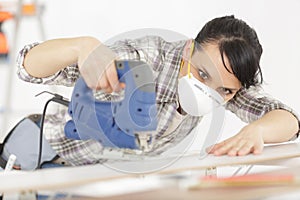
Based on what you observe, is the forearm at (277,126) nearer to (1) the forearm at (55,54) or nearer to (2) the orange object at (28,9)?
(1) the forearm at (55,54)

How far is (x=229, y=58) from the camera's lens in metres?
1.38

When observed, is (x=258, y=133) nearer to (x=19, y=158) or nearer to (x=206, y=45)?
(x=206, y=45)

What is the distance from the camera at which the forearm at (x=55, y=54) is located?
116cm

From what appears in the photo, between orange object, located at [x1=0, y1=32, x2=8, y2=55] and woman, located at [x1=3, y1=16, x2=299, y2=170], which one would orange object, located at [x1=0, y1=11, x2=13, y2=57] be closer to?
orange object, located at [x1=0, y1=32, x2=8, y2=55]

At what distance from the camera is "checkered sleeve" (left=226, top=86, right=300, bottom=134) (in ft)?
5.08

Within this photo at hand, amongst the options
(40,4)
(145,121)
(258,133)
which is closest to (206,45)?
(258,133)

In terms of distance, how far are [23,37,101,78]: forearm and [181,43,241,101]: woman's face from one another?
27 cm

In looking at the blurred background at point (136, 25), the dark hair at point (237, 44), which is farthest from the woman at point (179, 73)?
the blurred background at point (136, 25)

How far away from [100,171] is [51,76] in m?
0.42

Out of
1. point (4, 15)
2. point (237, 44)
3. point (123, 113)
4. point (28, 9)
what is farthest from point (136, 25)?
point (123, 113)

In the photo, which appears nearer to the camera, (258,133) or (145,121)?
(145,121)

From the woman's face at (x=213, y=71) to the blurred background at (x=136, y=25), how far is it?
1.32 metres

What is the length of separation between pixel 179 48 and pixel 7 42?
153 cm

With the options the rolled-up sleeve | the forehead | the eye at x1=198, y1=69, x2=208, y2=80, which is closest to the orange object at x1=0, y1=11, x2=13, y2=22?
the rolled-up sleeve
